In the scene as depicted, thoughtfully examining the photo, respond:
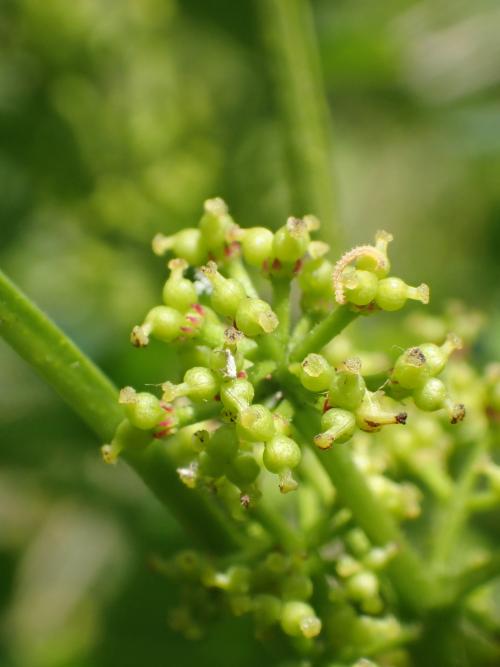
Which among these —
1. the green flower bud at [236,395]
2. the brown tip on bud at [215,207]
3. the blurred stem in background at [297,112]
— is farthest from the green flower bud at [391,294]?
the blurred stem in background at [297,112]

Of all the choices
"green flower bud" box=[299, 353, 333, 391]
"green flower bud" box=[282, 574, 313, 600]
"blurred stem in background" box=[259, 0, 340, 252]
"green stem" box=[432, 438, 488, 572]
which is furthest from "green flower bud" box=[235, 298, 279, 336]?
"blurred stem in background" box=[259, 0, 340, 252]

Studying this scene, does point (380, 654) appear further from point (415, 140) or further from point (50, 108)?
point (415, 140)

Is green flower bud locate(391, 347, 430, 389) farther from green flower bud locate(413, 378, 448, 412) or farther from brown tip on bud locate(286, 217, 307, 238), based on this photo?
brown tip on bud locate(286, 217, 307, 238)

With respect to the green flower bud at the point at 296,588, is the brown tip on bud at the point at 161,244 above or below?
above

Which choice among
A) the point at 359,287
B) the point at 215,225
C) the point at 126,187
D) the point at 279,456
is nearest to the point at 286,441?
the point at 279,456

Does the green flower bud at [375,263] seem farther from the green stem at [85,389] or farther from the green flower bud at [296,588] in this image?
the green flower bud at [296,588]

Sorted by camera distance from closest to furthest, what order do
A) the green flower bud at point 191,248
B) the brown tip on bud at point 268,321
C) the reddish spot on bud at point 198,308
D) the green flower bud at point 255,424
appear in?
Answer: 1. the green flower bud at point 255,424
2. the brown tip on bud at point 268,321
3. the reddish spot on bud at point 198,308
4. the green flower bud at point 191,248

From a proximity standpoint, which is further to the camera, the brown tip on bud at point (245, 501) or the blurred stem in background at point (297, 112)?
the blurred stem in background at point (297, 112)
